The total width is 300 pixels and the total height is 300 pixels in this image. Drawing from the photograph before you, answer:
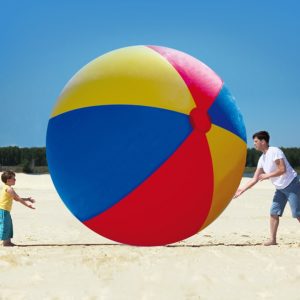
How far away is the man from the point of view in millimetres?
5730

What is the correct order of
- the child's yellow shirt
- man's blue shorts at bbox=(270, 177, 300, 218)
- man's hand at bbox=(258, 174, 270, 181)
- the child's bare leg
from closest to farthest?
man's hand at bbox=(258, 174, 270, 181)
man's blue shorts at bbox=(270, 177, 300, 218)
the child's bare leg
the child's yellow shirt

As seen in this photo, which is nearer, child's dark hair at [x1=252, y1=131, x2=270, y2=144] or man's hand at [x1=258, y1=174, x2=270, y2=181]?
man's hand at [x1=258, y1=174, x2=270, y2=181]

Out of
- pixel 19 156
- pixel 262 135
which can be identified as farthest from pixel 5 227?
pixel 19 156

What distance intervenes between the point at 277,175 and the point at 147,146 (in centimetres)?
218

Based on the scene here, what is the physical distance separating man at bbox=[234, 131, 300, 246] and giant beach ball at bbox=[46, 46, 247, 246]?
4.00 ft

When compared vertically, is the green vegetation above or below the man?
below

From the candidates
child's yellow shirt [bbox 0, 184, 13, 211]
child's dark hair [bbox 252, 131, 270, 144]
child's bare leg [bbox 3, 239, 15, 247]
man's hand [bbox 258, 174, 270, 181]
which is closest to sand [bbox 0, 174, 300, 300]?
child's bare leg [bbox 3, 239, 15, 247]

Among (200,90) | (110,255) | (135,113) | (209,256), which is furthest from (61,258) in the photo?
(200,90)

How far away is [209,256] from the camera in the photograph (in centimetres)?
501

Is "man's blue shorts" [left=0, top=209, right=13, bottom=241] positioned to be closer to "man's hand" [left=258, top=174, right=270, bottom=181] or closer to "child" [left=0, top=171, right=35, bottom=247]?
"child" [left=0, top=171, right=35, bottom=247]

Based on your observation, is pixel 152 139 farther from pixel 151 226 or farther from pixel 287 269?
pixel 287 269

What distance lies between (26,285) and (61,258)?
2.67 feet

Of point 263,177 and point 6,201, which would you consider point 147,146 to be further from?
point 6,201

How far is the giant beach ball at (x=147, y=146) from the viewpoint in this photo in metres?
4.13
